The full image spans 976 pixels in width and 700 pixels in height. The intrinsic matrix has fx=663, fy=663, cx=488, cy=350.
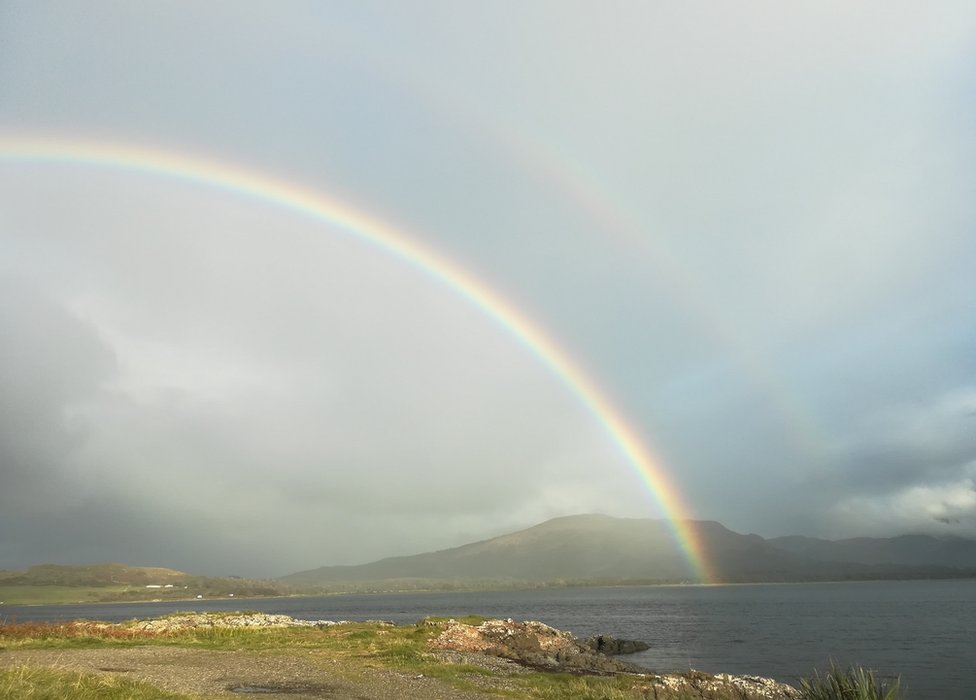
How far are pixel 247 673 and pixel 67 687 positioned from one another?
13425mm

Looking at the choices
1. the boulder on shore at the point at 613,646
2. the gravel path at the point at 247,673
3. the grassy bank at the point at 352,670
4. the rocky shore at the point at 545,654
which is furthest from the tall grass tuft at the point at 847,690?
the boulder on shore at the point at 613,646

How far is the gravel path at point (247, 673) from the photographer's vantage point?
2414 centimetres

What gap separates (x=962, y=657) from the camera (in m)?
59.5

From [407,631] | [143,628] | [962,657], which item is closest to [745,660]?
[962,657]

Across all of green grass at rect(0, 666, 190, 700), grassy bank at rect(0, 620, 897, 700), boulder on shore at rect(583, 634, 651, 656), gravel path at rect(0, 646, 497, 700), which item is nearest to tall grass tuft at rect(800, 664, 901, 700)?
grassy bank at rect(0, 620, 897, 700)

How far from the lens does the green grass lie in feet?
50.5

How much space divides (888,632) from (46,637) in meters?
93.0

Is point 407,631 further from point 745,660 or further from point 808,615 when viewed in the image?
point 808,615

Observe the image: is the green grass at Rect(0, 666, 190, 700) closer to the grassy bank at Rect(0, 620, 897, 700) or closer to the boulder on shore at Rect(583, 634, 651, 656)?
the grassy bank at Rect(0, 620, 897, 700)

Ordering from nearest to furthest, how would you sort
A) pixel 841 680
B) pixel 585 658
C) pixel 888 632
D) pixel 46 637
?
1. pixel 841 680
2. pixel 46 637
3. pixel 585 658
4. pixel 888 632

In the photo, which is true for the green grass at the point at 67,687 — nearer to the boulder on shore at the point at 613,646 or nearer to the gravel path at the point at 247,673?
the gravel path at the point at 247,673

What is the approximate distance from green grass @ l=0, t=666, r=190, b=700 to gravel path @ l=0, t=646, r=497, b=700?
293 cm

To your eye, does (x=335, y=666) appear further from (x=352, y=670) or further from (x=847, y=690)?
(x=847, y=690)

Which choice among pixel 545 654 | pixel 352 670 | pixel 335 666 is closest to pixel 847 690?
pixel 352 670
